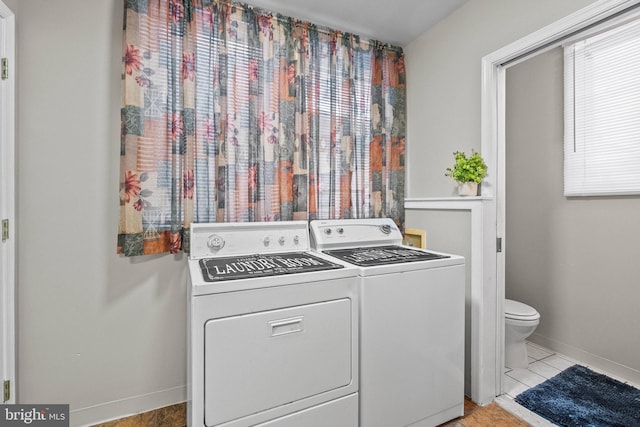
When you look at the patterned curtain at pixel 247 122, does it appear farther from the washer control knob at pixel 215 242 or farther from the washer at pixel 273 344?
the washer at pixel 273 344

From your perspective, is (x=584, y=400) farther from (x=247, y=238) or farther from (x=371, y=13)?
(x=371, y=13)

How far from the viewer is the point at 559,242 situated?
8.37 feet

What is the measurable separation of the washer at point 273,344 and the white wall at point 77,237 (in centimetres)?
65

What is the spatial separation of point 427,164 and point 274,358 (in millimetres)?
1890

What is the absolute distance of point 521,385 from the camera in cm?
210

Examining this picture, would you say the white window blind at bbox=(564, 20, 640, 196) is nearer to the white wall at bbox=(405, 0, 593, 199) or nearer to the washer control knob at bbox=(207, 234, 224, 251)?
the white wall at bbox=(405, 0, 593, 199)

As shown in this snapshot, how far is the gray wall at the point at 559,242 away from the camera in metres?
2.19

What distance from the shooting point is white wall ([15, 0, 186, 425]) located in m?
1.62

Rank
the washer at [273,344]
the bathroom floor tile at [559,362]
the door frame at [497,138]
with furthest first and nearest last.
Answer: the bathroom floor tile at [559,362] < the door frame at [497,138] < the washer at [273,344]

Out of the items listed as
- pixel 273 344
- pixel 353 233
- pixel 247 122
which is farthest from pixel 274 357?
pixel 247 122

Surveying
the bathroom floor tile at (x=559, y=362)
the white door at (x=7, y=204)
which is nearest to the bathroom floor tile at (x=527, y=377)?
the bathroom floor tile at (x=559, y=362)

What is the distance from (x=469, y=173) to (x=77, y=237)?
2.37 m

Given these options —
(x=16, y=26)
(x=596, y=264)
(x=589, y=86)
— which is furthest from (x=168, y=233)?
(x=589, y=86)

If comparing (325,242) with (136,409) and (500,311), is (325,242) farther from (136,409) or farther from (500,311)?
(136,409)
